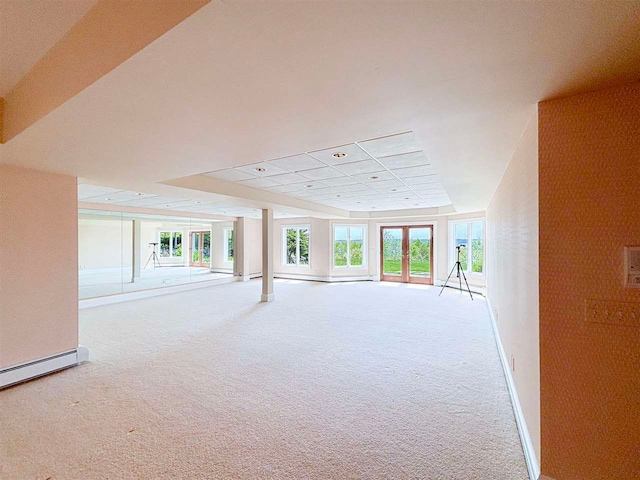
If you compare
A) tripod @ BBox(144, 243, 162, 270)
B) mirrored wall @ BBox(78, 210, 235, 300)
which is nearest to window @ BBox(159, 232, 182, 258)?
mirrored wall @ BBox(78, 210, 235, 300)

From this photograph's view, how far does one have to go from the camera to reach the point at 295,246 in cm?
1071

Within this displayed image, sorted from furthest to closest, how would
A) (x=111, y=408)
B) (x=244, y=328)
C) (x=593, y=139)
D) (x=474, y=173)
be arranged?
(x=244, y=328)
(x=474, y=173)
(x=111, y=408)
(x=593, y=139)

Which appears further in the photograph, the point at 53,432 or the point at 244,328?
the point at 244,328

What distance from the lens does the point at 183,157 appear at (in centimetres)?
269

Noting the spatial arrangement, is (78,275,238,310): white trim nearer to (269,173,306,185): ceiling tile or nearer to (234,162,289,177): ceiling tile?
(234,162,289,177): ceiling tile

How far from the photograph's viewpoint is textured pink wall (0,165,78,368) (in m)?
2.78

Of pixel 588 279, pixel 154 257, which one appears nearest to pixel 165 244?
pixel 154 257

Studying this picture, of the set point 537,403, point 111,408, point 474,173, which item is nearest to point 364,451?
point 537,403

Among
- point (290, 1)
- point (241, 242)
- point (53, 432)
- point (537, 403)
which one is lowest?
point (53, 432)

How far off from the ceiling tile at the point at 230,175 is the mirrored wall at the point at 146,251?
415 centimetres

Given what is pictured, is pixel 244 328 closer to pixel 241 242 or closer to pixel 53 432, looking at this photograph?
pixel 53 432

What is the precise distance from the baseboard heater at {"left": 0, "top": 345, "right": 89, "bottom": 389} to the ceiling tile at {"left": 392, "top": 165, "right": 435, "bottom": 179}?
4.43 metres

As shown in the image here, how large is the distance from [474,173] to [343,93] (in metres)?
2.53

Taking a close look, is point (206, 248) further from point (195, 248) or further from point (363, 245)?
point (363, 245)
